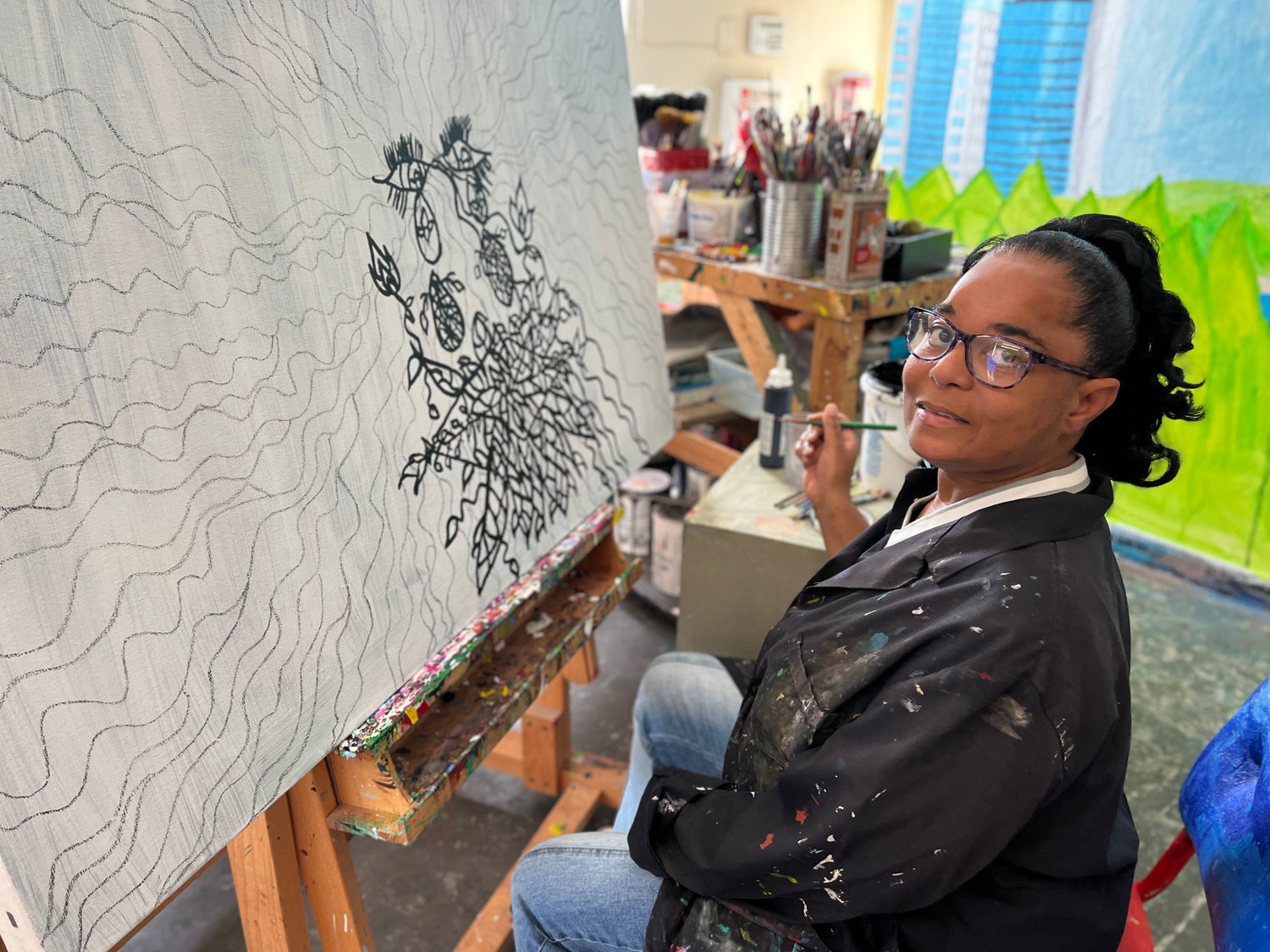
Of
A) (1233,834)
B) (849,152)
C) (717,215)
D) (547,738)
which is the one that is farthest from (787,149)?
(1233,834)

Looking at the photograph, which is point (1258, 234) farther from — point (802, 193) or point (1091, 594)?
point (1091, 594)

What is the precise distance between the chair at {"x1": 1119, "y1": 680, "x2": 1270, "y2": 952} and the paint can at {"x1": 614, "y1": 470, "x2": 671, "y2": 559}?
1.64 meters

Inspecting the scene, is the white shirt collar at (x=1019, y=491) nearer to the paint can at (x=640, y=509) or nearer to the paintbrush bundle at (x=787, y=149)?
the paintbrush bundle at (x=787, y=149)

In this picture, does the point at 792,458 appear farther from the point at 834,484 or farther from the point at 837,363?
the point at 834,484

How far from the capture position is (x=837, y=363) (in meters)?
1.88

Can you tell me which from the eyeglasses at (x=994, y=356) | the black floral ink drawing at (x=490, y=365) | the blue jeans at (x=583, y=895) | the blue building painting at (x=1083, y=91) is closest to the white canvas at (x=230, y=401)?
the black floral ink drawing at (x=490, y=365)

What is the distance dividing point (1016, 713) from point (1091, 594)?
0.14 metres

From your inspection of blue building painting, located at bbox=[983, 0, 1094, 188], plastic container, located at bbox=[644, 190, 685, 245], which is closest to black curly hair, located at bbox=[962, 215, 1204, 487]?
plastic container, located at bbox=[644, 190, 685, 245]

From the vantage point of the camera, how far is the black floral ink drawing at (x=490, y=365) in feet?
3.23

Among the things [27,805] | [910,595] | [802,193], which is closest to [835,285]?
[802,193]

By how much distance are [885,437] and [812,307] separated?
38 centimetres

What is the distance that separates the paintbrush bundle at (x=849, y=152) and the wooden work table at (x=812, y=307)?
20 centimetres

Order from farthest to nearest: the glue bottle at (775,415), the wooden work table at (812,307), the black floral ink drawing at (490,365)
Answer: the wooden work table at (812,307) < the glue bottle at (775,415) < the black floral ink drawing at (490,365)

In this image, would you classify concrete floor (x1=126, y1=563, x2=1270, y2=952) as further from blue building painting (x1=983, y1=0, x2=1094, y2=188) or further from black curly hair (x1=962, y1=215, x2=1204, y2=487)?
blue building painting (x1=983, y1=0, x2=1094, y2=188)
